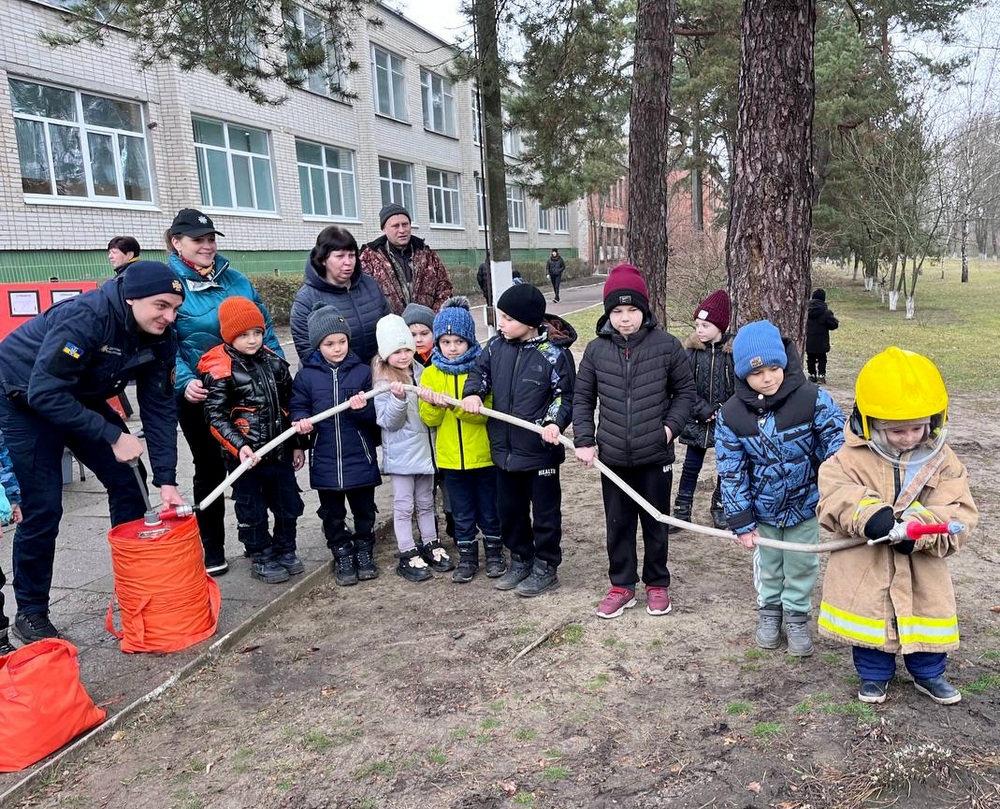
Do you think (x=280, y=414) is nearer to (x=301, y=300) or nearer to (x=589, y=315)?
(x=301, y=300)

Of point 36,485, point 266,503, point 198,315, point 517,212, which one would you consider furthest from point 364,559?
point 517,212

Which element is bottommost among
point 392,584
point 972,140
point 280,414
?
point 392,584

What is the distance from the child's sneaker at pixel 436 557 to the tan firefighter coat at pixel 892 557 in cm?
238

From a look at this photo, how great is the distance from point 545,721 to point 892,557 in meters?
1.43

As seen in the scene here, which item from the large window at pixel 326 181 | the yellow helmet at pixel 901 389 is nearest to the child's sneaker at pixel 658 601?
the yellow helmet at pixel 901 389

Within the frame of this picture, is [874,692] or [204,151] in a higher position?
[204,151]

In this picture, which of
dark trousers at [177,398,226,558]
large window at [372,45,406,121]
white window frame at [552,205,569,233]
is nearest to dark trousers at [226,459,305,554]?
dark trousers at [177,398,226,558]

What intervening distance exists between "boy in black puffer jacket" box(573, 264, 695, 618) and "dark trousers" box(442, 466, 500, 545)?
780mm

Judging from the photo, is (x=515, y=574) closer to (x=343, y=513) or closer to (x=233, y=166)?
(x=343, y=513)

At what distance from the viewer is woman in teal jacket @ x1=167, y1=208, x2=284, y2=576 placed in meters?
4.23

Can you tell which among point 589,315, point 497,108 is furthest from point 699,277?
point 497,108

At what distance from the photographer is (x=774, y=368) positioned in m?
Result: 3.27

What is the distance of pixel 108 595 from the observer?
443cm

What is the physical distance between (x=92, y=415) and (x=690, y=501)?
3643 millimetres
